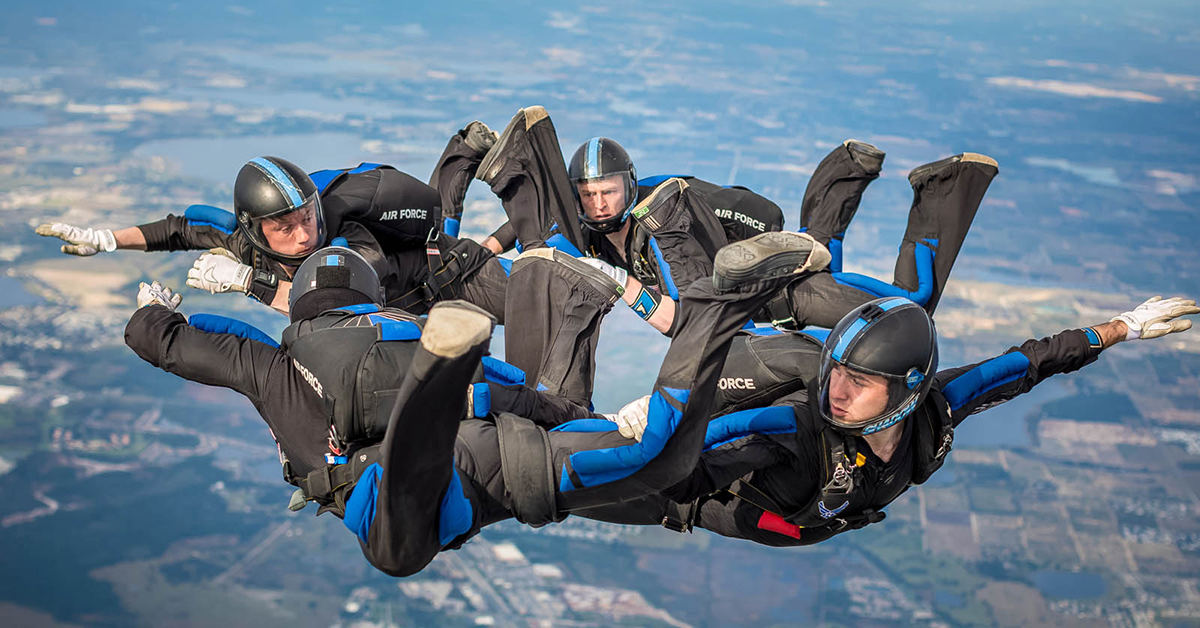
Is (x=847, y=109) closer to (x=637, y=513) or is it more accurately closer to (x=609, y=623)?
(x=609, y=623)

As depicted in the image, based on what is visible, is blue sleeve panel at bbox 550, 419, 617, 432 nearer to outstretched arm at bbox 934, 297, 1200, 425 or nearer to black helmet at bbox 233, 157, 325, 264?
outstretched arm at bbox 934, 297, 1200, 425

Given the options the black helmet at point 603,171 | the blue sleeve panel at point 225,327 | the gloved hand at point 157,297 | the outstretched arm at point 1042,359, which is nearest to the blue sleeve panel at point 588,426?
the blue sleeve panel at point 225,327

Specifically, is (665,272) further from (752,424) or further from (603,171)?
(752,424)

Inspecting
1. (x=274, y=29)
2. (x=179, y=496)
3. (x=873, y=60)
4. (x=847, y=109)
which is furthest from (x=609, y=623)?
(x=274, y=29)

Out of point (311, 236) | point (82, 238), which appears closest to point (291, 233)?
point (311, 236)

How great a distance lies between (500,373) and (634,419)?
112cm

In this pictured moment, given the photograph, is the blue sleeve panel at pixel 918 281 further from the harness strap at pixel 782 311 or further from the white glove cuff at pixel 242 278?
the white glove cuff at pixel 242 278

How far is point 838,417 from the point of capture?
4859 millimetres

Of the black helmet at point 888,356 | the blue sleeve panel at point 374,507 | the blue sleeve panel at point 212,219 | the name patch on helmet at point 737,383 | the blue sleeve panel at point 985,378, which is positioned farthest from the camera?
the blue sleeve panel at point 212,219

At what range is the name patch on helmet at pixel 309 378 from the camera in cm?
453

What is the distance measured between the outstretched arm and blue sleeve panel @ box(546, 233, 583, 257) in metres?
2.68

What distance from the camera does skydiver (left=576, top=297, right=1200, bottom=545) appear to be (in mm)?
4824

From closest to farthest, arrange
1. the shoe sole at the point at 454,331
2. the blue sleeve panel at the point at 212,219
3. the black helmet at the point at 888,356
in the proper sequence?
1. the shoe sole at the point at 454,331
2. the black helmet at the point at 888,356
3. the blue sleeve panel at the point at 212,219

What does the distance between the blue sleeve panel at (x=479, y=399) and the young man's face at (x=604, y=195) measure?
10.0 feet
